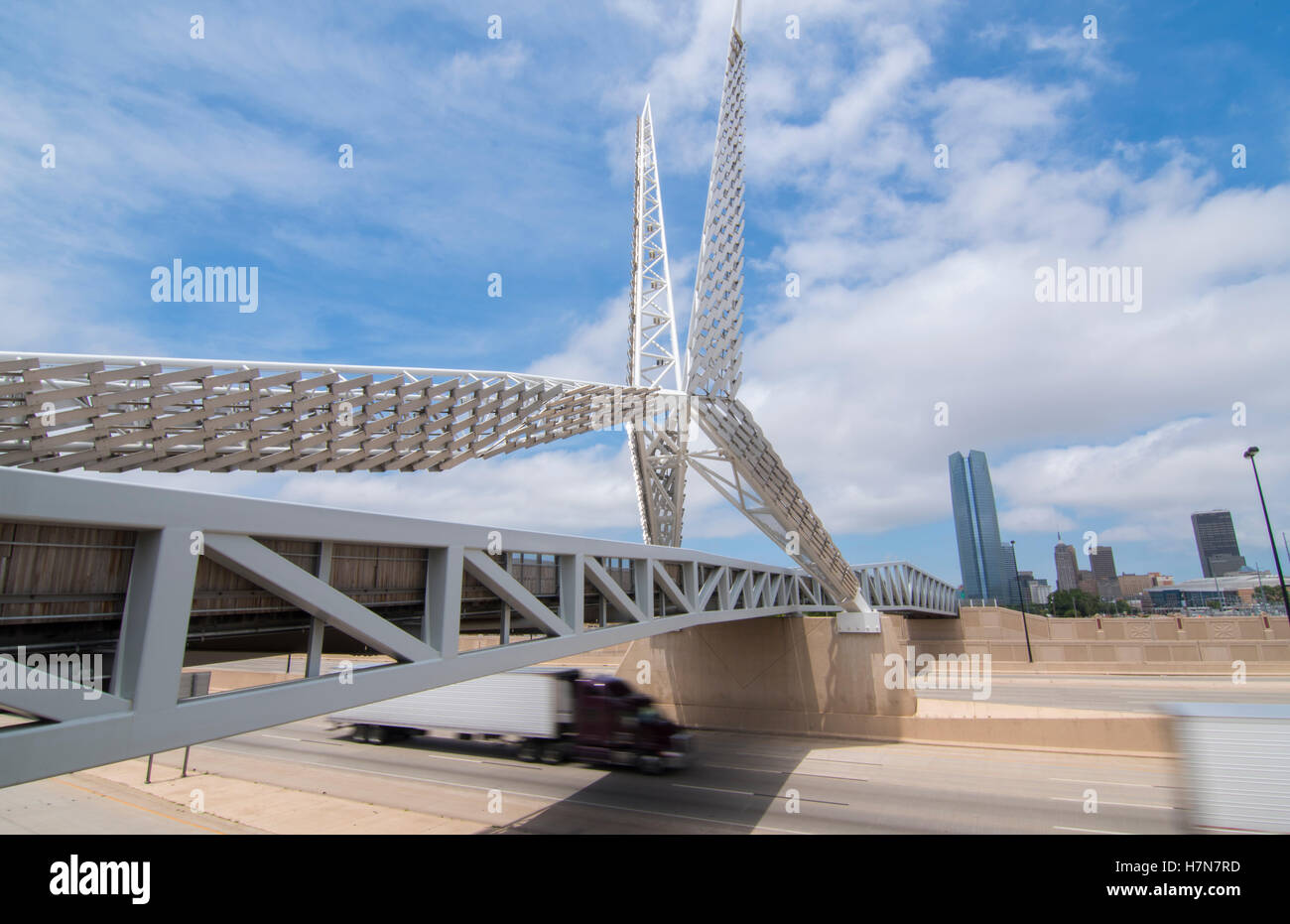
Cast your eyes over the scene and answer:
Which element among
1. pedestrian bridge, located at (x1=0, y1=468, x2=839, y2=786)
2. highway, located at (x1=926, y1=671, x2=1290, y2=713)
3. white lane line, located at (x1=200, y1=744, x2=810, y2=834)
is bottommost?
highway, located at (x1=926, y1=671, x2=1290, y2=713)

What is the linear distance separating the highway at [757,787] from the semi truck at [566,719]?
2.20ft

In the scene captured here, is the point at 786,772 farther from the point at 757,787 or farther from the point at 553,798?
the point at 553,798

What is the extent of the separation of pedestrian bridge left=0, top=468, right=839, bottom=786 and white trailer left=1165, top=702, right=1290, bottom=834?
13.0m

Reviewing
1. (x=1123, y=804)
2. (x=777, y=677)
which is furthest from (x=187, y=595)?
(x=777, y=677)

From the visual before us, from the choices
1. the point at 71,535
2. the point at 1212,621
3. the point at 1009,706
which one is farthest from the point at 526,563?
the point at 1212,621

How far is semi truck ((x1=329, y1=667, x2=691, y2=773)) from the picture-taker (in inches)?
808

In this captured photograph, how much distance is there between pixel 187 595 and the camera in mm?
5773

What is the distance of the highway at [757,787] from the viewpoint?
1534 cm

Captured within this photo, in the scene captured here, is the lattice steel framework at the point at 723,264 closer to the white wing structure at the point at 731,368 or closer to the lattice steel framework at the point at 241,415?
the white wing structure at the point at 731,368

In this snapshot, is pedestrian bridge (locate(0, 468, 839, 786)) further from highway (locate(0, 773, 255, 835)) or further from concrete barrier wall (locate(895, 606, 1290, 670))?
concrete barrier wall (locate(895, 606, 1290, 670))

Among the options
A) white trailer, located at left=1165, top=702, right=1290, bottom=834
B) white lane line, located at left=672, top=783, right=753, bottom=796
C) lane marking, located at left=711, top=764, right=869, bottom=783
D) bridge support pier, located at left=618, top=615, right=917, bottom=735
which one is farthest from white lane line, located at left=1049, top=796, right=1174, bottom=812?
bridge support pier, located at left=618, top=615, right=917, bottom=735

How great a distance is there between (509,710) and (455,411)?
11744mm
